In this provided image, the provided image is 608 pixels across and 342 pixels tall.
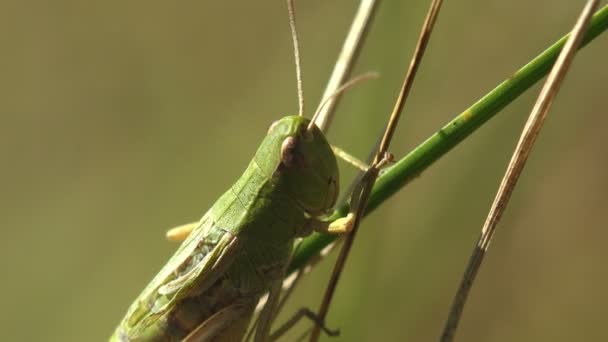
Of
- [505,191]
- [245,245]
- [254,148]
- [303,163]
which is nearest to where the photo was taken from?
[505,191]

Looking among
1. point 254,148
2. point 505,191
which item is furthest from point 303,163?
point 254,148

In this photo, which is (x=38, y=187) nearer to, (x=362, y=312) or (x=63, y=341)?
(x=63, y=341)

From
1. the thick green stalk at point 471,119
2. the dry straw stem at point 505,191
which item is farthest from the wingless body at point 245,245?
the dry straw stem at point 505,191

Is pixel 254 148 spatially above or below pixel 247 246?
below

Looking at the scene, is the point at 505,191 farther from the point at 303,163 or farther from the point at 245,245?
the point at 245,245

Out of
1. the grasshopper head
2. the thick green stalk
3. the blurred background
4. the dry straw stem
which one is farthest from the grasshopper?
the dry straw stem

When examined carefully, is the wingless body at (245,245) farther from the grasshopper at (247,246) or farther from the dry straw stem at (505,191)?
the dry straw stem at (505,191)
